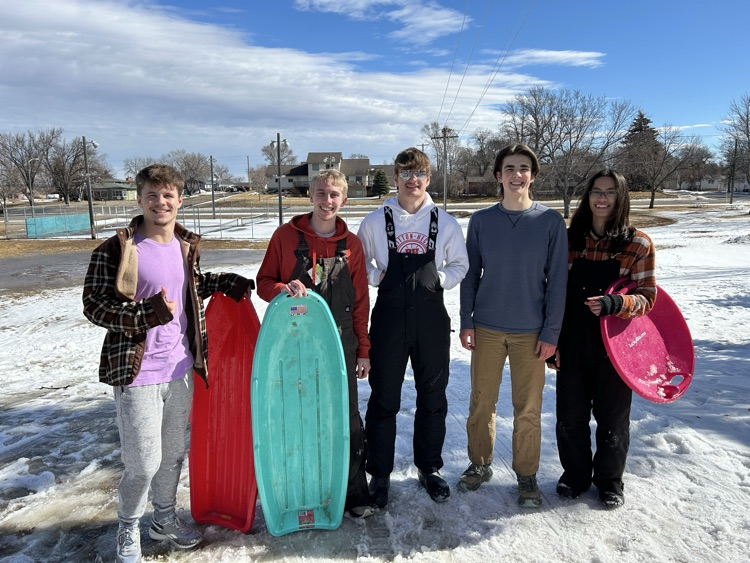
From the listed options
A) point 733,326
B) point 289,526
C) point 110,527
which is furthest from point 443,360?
point 733,326

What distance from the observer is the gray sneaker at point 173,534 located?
2771mm

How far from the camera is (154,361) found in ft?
8.31

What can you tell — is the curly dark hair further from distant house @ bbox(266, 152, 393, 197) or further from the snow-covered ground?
distant house @ bbox(266, 152, 393, 197)

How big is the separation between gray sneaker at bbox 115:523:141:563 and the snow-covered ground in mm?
142

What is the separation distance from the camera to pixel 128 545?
8.50 ft

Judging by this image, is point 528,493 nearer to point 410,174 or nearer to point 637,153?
point 410,174

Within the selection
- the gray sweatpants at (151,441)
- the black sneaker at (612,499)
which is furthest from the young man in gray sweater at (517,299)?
the gray sweatpants at (151,441)

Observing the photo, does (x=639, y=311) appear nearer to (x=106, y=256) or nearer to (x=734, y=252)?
(x=106, y=256)

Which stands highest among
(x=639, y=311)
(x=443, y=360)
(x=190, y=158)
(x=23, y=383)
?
(x=190, y=158)

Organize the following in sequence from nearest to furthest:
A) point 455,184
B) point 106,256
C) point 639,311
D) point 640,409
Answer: point 106,256, point 639,311, point 640,409, point 455,184

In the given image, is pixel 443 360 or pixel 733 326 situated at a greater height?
pixel 443 360

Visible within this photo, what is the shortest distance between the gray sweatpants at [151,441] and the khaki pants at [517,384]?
1.82 metres

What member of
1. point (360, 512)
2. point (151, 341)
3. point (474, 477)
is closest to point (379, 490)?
point (360, 512)

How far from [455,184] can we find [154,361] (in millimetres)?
71287
